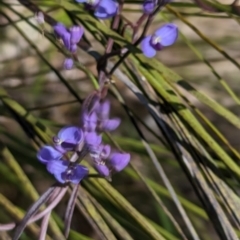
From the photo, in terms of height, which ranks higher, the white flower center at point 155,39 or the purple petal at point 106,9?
the purple petal at point 106,9

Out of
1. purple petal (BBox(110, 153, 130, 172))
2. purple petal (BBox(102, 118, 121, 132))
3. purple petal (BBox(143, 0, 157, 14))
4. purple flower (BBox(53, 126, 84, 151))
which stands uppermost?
purple petal (BBox(143, 0, 157, 14))

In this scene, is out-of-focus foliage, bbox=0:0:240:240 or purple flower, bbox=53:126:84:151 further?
out-of-focus foliage, bbox=0:0:240:240

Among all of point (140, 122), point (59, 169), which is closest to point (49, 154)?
point (59, 169)

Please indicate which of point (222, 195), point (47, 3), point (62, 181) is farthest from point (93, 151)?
point (47, 3)

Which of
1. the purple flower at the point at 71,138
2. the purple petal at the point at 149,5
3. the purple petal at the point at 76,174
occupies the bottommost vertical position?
the purple petal at the point at 76,174

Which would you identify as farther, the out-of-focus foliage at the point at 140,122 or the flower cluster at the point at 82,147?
the out-of-focus foliage at the point at 140,122

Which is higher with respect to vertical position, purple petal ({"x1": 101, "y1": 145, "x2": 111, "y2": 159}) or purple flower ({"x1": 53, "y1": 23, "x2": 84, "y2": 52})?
purple flower ({"x1": 53, "y1": 23, "x2": 84, "y2": 52})
